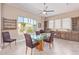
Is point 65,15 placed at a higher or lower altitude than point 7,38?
higher

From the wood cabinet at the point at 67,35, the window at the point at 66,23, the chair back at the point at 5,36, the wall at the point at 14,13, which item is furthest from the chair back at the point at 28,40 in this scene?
the window at the point at 66,23

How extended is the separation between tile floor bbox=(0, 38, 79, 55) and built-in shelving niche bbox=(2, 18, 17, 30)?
17.8 inches

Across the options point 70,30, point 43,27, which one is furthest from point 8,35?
point 70,30

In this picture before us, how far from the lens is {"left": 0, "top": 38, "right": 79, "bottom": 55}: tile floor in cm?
342

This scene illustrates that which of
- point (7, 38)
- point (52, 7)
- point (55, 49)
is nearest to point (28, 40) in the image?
point (7, 38)

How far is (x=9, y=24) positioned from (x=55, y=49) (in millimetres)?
1335

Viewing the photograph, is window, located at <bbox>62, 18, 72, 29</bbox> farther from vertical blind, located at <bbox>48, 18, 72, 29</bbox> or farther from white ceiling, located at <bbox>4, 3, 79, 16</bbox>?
white ceiling, located at <bbox>4, 3, 79, 16</bbox>

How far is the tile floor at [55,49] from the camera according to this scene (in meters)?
3.42

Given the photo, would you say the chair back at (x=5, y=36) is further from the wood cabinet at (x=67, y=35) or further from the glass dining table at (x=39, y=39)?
the wood cabinet at (x=67, y=35)

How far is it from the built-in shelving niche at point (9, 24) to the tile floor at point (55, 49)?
45 cm

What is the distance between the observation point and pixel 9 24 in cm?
350

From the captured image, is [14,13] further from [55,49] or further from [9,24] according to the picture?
[55,49]

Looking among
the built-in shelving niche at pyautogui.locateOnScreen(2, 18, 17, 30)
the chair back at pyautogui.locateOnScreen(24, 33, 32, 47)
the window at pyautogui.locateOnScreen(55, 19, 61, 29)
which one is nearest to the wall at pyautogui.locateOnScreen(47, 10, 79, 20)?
the window at pyautogui.locateOnScreen(55, 19, 61, 29)
